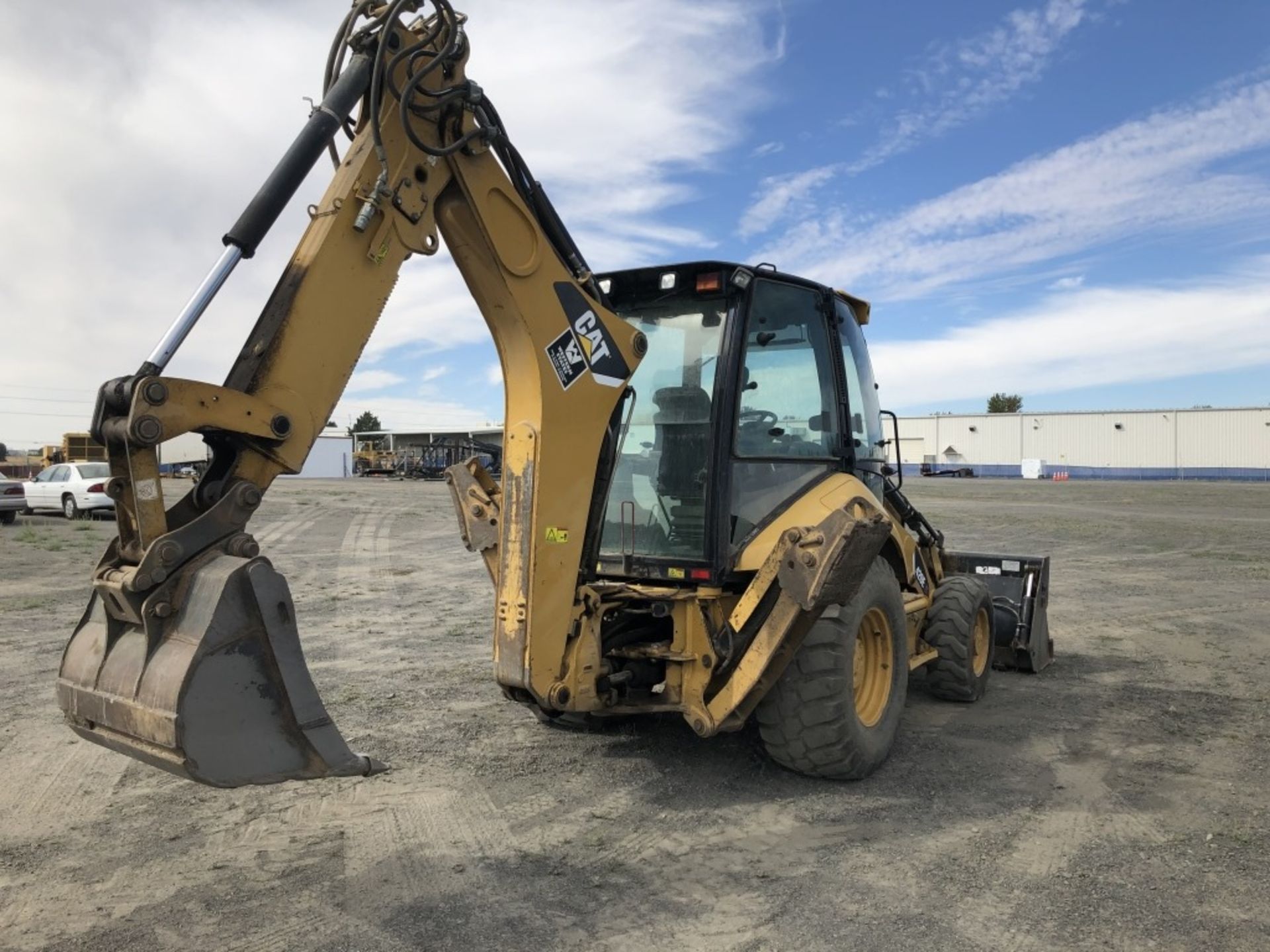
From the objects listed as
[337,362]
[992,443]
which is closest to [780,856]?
[337,362]

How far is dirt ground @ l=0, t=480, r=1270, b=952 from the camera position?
338 centimetres

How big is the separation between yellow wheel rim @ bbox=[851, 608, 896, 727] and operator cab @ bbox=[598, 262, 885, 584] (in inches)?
33.3

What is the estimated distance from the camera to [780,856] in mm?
4000

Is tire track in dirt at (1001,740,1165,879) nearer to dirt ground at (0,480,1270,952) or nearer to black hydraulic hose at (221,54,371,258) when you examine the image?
dirt ground at (0,480,1270,952)

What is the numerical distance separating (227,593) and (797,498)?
2.96 metres

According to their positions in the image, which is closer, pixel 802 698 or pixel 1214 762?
pixel 802 698

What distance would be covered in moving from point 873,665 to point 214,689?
11.6 ft

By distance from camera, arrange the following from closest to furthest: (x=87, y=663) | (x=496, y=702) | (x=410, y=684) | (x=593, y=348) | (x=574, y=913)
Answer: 1. (x=87, y=663)
2. (x=574, y=913)
3. (x=593, y=348)
4. (x=496, y=702)
5. (x=410, y=684)

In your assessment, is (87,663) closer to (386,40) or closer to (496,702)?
(386,40)

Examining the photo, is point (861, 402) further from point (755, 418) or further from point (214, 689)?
point (214, 689)

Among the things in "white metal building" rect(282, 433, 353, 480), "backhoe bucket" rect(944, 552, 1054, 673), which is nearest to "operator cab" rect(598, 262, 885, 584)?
"backhoe bucket" rect(944, 552, 1054, 673)

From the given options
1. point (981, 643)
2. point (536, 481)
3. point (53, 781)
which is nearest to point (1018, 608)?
point (981, 643)

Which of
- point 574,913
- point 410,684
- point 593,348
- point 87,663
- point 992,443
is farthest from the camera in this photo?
point 992,443

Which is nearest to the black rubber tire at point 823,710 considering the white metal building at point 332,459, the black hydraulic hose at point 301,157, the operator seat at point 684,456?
the operator seat at point 684,456
